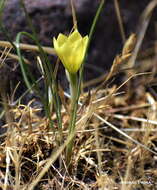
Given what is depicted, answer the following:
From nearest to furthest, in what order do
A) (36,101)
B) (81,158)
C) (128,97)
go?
1. (81,158)
2. (36,101)
3. (128,97)

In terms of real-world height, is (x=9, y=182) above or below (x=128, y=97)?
above

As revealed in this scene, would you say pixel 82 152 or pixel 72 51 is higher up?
pixel 72 51

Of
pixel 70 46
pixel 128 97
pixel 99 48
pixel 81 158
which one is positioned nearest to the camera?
pixel 70 46

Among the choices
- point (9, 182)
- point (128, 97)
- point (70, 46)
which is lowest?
point (128, 97)

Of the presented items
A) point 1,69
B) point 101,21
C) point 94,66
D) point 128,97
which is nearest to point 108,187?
point 1,69

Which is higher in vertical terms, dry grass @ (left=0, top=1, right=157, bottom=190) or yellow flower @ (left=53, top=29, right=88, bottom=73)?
yellow flower @ (left=53, top=29, right=88, bottom=73)

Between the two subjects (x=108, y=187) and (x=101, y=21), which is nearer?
(x=108, y=187)

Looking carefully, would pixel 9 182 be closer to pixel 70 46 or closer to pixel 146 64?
pixel 70 46

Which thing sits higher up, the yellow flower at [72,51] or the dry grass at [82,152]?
the yellow flower at [72,51]

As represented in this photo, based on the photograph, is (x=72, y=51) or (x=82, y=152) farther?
(x=82, y=152)

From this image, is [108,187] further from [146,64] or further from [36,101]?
[146,64]
